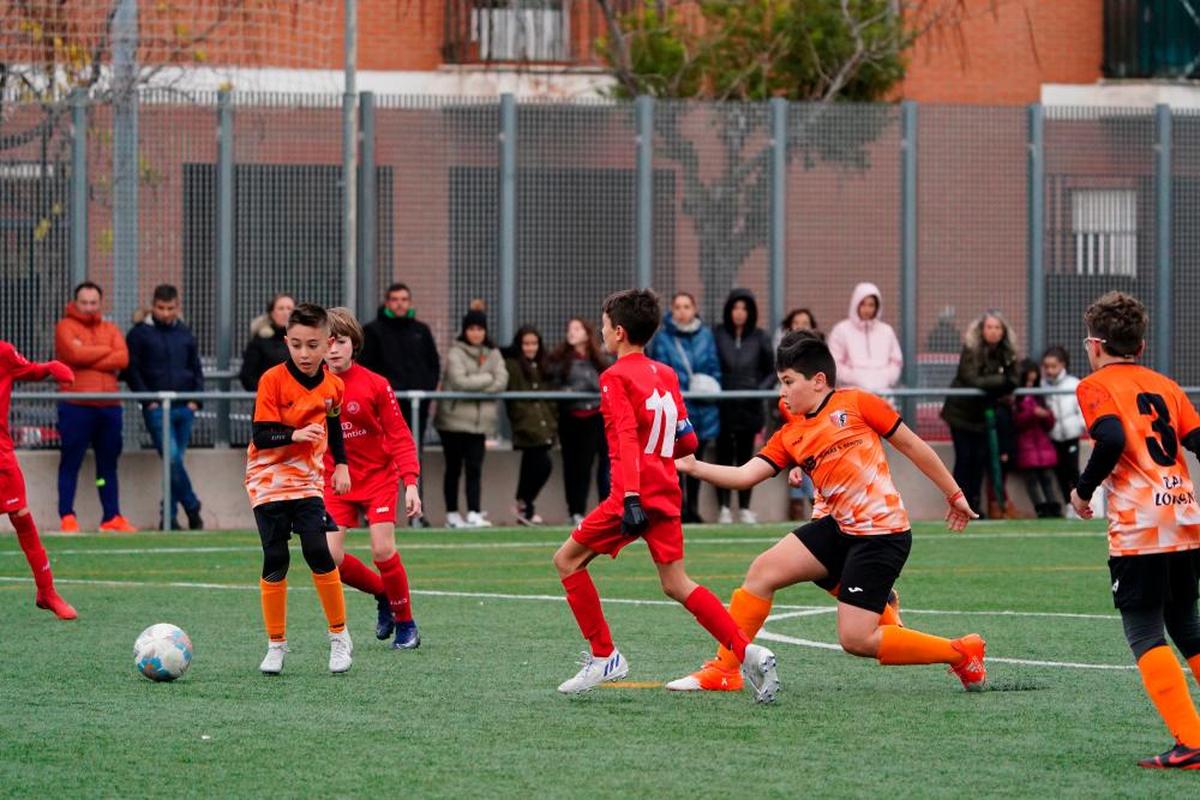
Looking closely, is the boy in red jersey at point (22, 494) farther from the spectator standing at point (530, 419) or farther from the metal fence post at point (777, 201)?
the metal fence post at point (777, 201)

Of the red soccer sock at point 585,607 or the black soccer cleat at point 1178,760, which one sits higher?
the red soccer sock at point 585,607

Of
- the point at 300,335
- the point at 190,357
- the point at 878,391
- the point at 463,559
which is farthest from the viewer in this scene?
the point at 878,391

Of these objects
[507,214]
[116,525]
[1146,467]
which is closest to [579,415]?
[507,214]

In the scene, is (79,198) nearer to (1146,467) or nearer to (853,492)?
(853,492)

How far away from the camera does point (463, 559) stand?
15297 mm

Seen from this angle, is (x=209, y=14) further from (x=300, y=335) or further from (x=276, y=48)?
(x=300, y=335)

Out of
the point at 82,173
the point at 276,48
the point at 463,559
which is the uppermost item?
the point at 276,48

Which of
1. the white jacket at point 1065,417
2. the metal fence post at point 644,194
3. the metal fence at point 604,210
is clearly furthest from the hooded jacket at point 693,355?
the white jacket at point 1065,417

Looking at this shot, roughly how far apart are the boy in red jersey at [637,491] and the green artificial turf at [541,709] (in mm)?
280

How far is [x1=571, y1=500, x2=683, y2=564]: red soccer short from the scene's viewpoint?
8.24 meters

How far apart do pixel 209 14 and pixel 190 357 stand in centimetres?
342

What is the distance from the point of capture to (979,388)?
18.9 m

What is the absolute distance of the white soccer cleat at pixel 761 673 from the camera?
797cm

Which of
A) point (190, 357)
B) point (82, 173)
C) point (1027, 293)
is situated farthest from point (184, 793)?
point (1027, 293)
